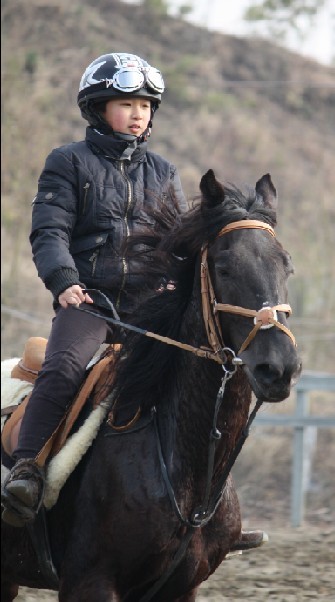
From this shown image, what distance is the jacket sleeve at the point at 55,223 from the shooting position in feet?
17.7

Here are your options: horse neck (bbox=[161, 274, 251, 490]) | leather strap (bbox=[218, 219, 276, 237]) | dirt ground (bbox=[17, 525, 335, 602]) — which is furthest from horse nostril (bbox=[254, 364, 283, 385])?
dirt ground (bbox=[17, 525, 335, 602])

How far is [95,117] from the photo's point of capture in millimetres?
5898

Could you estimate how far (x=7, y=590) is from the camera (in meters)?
6.42

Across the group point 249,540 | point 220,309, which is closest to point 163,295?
point 220,309

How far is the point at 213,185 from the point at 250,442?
13699 millimetres

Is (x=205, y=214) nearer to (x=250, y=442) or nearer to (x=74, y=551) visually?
(x=74, y=551)

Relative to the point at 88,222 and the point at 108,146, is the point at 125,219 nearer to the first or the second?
the point at 88,222

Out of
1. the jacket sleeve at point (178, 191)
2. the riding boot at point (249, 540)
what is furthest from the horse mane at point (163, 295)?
the riding boot at point (249, 540)

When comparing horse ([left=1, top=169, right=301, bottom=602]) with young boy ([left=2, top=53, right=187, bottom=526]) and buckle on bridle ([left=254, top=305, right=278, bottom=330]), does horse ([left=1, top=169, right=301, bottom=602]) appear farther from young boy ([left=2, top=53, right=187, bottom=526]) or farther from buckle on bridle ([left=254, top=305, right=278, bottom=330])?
young boy ([left=2, top=53, right=187, bottom=526])

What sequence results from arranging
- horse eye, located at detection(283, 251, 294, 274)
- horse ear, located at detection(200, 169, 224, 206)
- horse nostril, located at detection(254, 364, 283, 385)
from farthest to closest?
horse ear, located at detection(200, 169, 224, 206) → horse eye, located at detection(283, 251, 294, 274) → horse nostril, located at detection(254, 364, 283, 385)

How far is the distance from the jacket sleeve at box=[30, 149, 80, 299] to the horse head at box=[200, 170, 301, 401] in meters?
0.77

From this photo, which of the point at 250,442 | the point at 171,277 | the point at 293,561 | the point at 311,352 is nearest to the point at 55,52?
the point at 311,352

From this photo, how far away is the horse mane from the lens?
5.20 m

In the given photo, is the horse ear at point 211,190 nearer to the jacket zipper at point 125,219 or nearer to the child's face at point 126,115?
the jacket zipper at point 125,219
